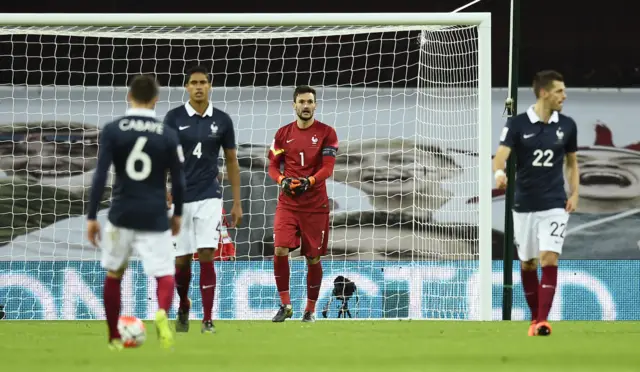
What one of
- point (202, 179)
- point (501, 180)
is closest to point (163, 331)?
point (202, 179)

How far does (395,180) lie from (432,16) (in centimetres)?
436

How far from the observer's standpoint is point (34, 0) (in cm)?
1502

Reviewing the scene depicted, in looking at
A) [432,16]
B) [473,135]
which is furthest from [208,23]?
[473,135]

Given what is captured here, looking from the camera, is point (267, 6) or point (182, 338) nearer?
point (182, 338)

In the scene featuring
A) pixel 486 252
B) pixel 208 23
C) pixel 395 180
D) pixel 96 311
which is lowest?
pixel 96 311

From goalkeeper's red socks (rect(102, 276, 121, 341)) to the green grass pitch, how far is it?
6.0 inches

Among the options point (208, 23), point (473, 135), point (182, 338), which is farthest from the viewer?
point (473, 135)

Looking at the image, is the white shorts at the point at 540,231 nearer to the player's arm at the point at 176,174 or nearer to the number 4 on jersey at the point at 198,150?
the number 4 on jersey at the point at 198,150

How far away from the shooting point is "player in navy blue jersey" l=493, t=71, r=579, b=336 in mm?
7973

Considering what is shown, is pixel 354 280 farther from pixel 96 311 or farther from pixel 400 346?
pixel 400 346

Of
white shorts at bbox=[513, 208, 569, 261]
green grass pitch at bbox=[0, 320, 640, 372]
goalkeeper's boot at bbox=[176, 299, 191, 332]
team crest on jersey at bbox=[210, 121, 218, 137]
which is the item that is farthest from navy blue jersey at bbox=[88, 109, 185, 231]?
white shorts at bbox=[513, 208, 569, 261]

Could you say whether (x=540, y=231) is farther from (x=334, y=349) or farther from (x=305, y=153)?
(x=305, y=153)

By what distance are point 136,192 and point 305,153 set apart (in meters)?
3.49

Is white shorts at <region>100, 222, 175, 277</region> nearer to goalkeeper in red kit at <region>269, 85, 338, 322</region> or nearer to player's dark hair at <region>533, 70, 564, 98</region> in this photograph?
player's dark hair at <region>533, 70, 564, 98</region>
